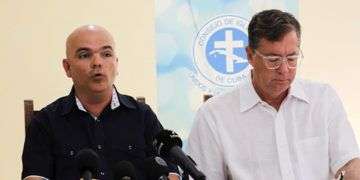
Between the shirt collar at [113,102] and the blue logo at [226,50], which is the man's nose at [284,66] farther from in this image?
the blue logo at [226,50]

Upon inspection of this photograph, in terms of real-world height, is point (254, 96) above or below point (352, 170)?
above

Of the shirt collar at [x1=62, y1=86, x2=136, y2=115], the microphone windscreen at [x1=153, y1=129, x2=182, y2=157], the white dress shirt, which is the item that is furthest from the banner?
the microphone windscreen at [x1=153, y1=129, x2=182, y2=157]

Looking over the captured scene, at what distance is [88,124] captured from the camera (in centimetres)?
216

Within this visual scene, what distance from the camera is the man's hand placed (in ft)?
6.21

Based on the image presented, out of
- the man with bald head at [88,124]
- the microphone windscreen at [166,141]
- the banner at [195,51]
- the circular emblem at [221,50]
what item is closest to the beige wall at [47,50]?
the banner at [195,51]

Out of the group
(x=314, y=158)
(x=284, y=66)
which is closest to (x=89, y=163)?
(x=284, y=66)

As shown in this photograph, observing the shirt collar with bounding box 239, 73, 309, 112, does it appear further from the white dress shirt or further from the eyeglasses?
the eyeglasses

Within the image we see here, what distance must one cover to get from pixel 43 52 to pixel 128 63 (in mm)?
583

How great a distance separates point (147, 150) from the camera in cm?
220

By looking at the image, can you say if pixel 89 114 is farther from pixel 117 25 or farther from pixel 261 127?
pixel 117 25

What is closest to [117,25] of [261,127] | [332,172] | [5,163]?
[5,163]

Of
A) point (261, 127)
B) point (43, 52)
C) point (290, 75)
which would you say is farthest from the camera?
point (43, 52)

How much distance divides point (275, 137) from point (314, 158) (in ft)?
0.55

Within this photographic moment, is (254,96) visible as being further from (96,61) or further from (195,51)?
(195,51)
